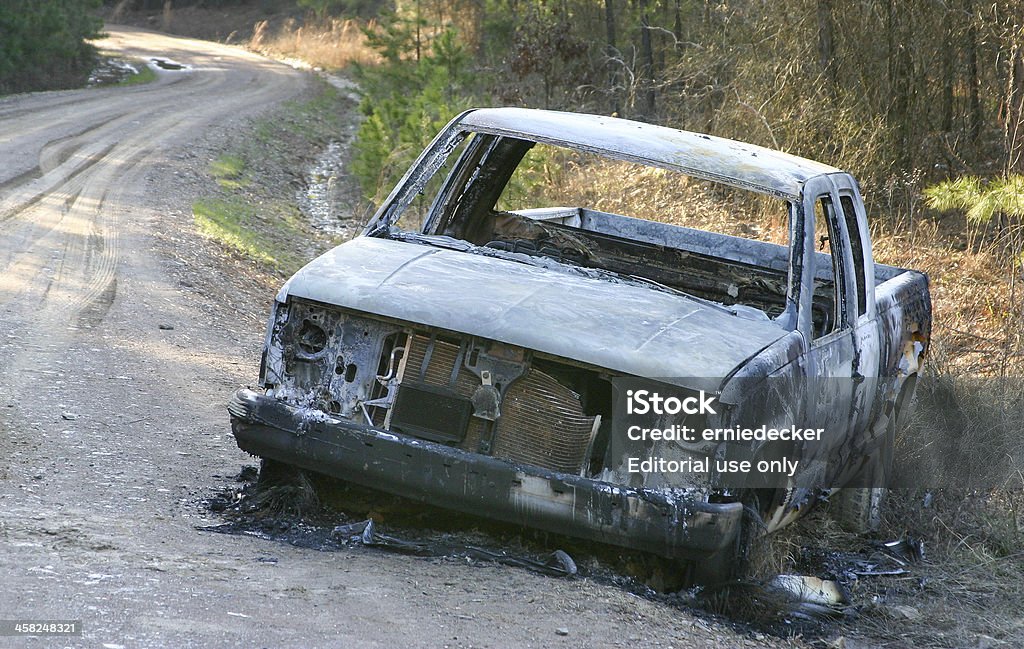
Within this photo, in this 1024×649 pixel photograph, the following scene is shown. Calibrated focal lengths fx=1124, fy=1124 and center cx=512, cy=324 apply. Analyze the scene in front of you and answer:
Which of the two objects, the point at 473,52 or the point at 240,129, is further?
the point at 473,52

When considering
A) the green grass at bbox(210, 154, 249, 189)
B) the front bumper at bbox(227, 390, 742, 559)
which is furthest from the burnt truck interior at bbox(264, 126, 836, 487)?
the green grass at bbox(210, 154, 249, 189)

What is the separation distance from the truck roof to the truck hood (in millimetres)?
662

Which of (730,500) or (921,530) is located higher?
(730,500)

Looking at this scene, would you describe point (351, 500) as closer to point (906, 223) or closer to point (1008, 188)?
point (1008, 188)

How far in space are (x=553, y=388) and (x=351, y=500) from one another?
112cm

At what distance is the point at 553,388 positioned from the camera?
4.34 meters

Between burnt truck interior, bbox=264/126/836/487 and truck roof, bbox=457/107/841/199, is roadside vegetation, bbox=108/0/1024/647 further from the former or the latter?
truck roof, bbox=457/107/841/199

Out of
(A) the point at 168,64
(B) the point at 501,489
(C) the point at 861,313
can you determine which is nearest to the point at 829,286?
(C) the point at 861,313

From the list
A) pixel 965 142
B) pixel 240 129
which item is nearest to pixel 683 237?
pixel 965 142

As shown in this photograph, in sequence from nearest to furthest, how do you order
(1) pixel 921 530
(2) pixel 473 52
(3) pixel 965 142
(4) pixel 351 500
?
(4) pixel 351 500, (1) pixel 921 530, (3) pixel 965 142, (2) pixel 473 52

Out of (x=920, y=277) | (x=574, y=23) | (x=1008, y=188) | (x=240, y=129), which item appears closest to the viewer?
(x=920, y=277)

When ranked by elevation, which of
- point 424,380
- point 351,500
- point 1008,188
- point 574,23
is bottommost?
point 351,500

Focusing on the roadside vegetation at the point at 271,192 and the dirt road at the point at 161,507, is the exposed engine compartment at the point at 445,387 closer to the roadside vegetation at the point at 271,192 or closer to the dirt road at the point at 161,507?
the dirt road at the point at 161,507

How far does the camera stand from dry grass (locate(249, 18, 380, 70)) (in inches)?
1560
